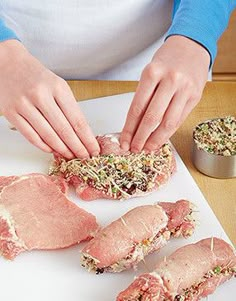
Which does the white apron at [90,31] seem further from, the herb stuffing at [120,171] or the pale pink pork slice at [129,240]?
the pale pink pork slice at [129,240]

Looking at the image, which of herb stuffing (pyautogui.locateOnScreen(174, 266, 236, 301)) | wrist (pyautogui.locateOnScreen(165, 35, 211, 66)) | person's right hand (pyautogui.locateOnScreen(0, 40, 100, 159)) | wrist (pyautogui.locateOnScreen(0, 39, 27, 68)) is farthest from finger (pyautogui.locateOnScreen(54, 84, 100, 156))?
herb stuffing (pyautogui.locateOnScreen(174, 266, 236, 301))

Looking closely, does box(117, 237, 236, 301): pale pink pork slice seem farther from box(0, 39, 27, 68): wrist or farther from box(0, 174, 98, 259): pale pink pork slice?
box(0, 39, 27, 68): wrist

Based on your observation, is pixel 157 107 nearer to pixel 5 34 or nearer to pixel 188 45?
pixel 188 45

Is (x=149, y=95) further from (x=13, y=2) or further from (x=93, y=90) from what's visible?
(x=13, y=2)

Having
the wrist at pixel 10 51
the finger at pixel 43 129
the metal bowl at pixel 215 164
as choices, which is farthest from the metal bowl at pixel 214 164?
the wrist at pixel 10 51

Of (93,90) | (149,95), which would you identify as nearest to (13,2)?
(93,90)
